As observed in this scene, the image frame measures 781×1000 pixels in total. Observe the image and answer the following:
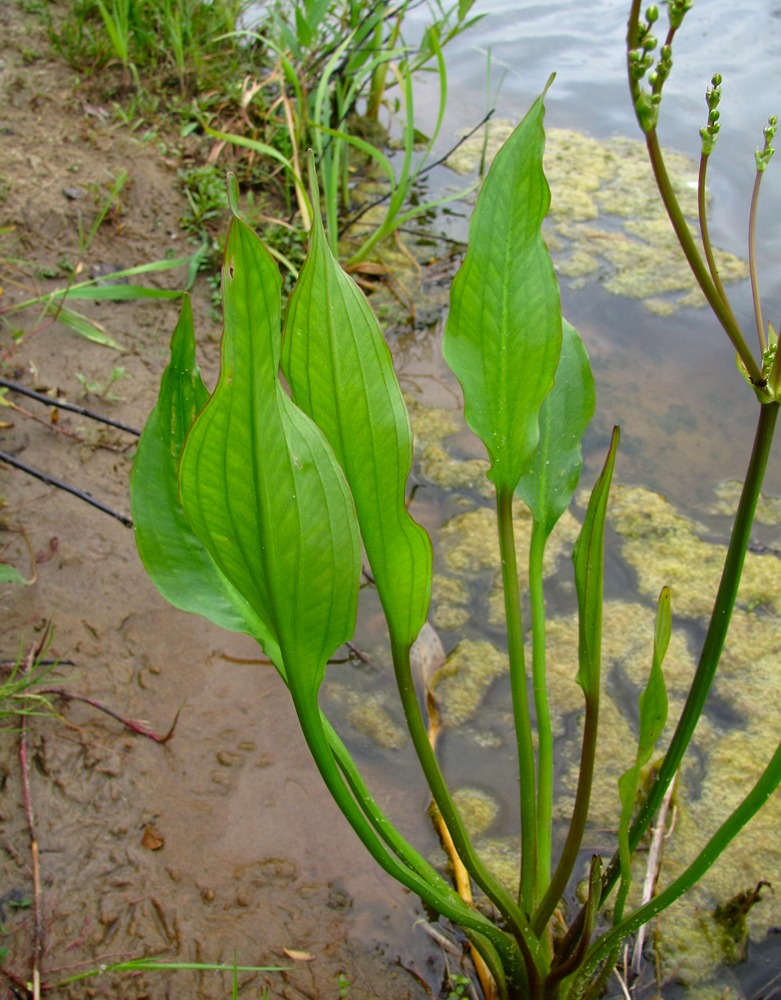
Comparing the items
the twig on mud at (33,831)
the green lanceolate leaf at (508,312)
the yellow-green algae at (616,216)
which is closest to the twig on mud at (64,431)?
the twig on mud at (33,831)

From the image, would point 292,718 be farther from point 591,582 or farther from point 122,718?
point 591,582

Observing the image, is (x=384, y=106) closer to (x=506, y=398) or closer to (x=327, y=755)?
(x=506, y=398)

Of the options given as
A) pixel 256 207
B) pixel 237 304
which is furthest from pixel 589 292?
pixel 237 304

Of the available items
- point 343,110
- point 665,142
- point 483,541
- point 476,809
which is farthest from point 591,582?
point 665,142

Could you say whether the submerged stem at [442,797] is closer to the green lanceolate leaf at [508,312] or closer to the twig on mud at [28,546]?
the green lanceolate leaf at [508,312]

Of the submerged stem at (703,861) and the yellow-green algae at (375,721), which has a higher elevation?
the submerged stem at (703,861)
